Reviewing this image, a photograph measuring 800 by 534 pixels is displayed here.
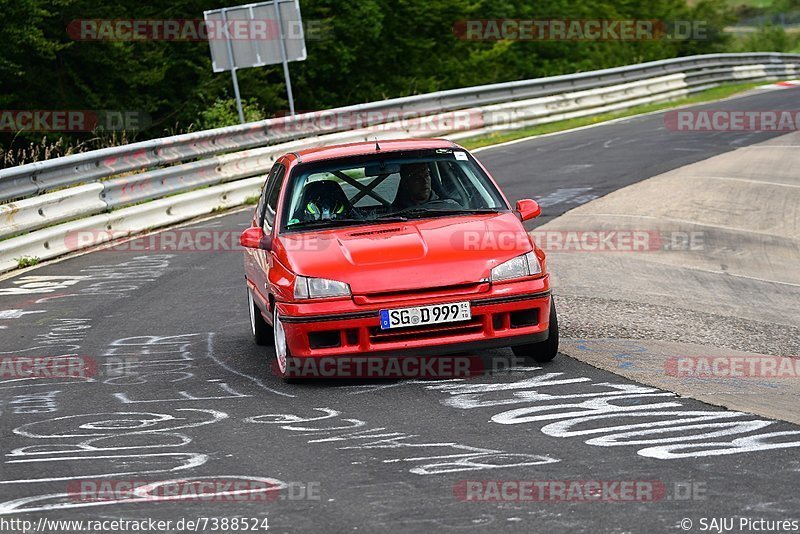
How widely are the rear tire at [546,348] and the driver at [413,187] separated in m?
1.27

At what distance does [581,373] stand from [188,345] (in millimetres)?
3351

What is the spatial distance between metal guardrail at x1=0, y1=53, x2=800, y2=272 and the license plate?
25.7 feet

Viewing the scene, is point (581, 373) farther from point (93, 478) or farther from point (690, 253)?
point (690, 253)

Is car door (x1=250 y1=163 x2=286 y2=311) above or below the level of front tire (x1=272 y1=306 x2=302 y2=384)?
above

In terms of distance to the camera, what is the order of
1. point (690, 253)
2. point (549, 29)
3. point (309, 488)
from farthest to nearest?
point (549, 29), point (690, 253), point (309, 488)

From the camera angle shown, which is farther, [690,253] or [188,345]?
[690,253]

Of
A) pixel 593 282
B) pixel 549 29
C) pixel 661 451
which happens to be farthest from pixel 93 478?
pixel 549 29

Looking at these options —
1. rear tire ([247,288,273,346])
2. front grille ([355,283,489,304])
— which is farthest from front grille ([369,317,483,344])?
rear tire ([247,288,273,346])

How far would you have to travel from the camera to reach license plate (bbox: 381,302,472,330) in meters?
7.71

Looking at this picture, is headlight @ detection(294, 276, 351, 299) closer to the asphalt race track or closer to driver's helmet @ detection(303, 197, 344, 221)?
the asphalt race track

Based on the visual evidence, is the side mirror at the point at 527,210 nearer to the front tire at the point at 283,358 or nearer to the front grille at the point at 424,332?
the front grille at the point at 424,332

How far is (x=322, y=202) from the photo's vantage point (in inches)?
349

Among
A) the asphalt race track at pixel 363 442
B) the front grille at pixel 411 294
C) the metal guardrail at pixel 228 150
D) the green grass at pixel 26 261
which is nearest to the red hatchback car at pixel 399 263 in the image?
the front grille at pixel 411 294

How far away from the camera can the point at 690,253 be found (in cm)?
1338
